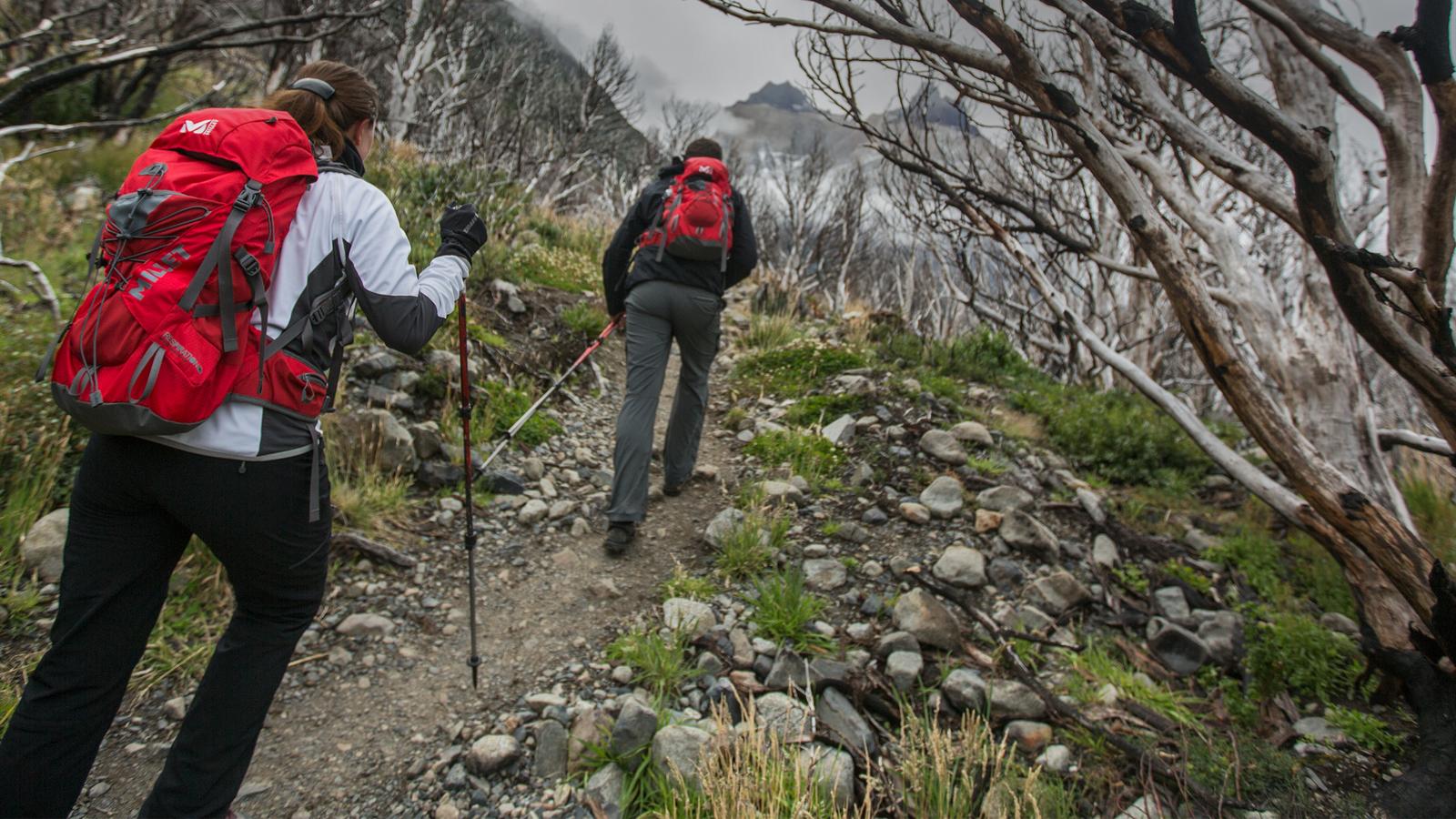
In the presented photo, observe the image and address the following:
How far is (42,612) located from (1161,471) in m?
7.48

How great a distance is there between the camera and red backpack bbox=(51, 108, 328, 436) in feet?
5.52

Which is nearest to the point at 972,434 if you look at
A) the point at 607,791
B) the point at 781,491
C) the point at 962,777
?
the point at 781,491

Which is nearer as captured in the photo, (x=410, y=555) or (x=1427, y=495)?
(x=410, y=555)

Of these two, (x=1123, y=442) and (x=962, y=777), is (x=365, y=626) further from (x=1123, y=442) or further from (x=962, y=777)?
(x=1123, y=442)

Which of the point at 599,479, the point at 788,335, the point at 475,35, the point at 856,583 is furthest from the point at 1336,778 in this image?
the point at 475,35

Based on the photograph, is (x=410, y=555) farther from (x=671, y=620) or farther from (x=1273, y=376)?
(x=1273, y=376)

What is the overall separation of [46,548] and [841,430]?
5.16 metres

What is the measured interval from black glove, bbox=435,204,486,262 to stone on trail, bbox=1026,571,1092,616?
3632 millimetres

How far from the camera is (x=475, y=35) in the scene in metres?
18.1

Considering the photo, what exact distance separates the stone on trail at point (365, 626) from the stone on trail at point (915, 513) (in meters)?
3.28

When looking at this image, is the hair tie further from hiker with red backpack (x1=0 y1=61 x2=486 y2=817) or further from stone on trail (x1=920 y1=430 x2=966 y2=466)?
stone on trail (x1=920 y1=430 x2=966 y2=466)

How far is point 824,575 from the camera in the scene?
4.34 m

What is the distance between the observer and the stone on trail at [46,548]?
10.8 feet

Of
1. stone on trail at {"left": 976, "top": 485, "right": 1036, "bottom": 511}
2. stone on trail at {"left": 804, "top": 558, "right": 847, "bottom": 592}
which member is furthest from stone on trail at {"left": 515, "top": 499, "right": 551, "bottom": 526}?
stone on trail at {"left": 976, "top": 485, "right": 1036, "bottom": 511}
